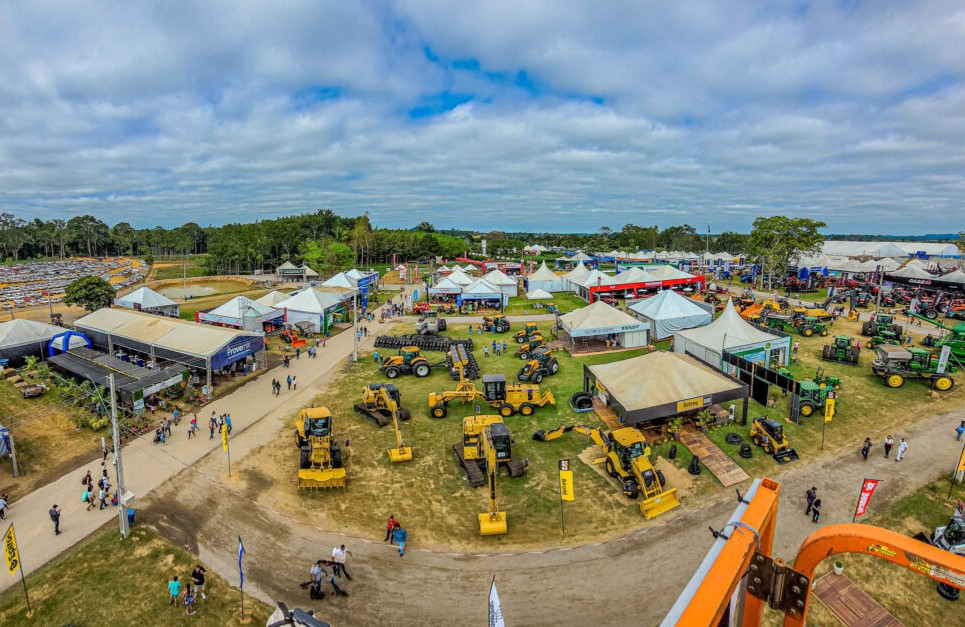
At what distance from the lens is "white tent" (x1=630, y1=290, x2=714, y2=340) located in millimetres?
31250

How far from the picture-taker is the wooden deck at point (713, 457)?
15250 mm

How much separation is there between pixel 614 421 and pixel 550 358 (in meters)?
7.47

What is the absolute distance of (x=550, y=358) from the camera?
26406mm

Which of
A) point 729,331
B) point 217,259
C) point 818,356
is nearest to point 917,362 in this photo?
point 818,356

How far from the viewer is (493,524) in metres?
13.0

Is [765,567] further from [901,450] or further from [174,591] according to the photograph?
[901,450]

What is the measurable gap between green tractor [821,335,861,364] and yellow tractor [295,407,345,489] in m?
27.4

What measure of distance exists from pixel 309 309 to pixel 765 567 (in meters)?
36.2

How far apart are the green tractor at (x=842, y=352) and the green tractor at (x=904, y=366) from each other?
8.40ft

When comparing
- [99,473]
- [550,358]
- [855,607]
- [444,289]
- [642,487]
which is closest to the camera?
[855,607]

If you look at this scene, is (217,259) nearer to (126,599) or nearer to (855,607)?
(126,599)

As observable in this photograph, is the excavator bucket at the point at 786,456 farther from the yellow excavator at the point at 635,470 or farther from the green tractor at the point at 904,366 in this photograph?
the green tractor at the point at 904,366

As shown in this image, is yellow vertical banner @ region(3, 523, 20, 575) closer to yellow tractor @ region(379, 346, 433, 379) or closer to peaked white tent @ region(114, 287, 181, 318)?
yellow tractor @ region(379, 346, 433, 379)

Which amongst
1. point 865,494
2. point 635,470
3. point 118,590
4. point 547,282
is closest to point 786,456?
point 865,494
